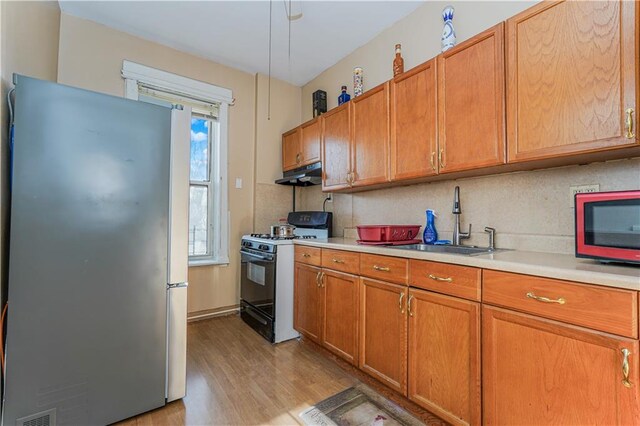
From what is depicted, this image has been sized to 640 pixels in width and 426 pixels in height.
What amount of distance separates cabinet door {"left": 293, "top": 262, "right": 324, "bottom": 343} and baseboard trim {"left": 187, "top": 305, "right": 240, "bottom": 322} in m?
1.08

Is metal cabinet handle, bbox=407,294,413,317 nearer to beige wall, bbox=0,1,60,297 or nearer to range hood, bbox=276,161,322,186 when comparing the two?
range hood, bbox=276,161,322,186

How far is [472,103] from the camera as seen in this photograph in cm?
166

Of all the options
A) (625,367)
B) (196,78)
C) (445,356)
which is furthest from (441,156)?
(196,78)

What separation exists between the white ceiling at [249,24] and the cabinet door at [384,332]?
217 centimetres

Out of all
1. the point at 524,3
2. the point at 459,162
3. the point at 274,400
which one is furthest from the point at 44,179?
the point at 524,3

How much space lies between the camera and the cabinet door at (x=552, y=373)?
3.14ft

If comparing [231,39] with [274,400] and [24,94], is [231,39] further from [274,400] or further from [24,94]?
[274,400]

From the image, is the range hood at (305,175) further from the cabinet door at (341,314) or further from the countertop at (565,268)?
the countertop at (565,268)

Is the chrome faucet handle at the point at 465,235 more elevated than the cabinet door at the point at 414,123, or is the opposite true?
the cabinet door at the point at 414,123

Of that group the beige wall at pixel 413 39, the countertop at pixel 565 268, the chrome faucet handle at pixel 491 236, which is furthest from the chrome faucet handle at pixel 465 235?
the beige wall at pixel 413 39

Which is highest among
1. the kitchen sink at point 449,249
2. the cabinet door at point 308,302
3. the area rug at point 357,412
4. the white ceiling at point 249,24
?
the white ceiling at point 249,24

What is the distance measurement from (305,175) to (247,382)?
1.95m

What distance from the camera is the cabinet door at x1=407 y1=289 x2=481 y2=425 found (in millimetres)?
1344

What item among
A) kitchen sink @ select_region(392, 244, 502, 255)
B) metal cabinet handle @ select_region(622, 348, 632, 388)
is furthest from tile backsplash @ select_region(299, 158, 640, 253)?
metal cabinet handle @ select_region(622, 348, 632, 388)
